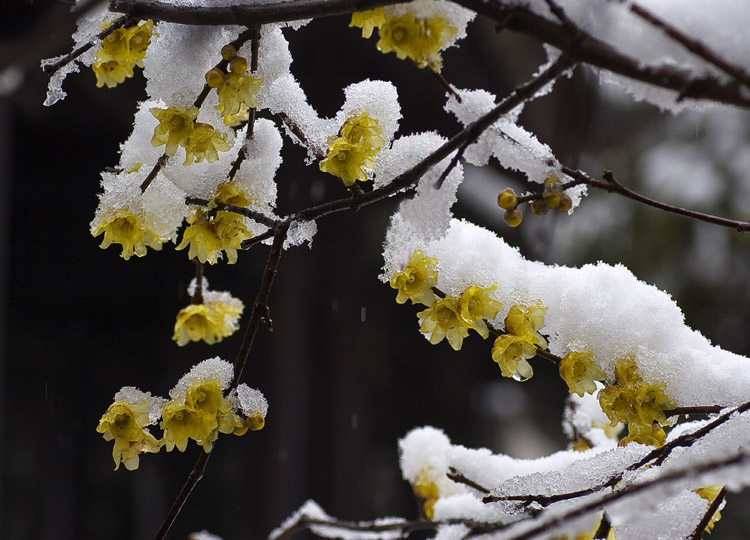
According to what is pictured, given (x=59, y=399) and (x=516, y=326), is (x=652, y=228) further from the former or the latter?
(x=516, y=326)

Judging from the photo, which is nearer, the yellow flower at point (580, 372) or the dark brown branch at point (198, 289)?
the yellow flower at point (580, 372)

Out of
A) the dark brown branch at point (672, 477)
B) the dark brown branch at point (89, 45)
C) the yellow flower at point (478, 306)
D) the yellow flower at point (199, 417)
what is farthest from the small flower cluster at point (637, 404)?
the dark brown branch at point (89, 45)

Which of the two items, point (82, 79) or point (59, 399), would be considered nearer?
point (82, 79)

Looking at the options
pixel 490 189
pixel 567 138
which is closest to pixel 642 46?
pixel 567 138

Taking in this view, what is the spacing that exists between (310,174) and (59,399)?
63.8 inches

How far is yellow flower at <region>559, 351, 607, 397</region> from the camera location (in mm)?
680

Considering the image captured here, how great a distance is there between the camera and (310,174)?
11.6 ft

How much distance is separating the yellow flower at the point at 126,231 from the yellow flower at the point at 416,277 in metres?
0.28

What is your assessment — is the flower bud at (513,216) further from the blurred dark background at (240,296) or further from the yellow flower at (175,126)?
the blurred dark background at (240,296)

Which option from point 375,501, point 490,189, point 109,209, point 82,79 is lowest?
point 375,501

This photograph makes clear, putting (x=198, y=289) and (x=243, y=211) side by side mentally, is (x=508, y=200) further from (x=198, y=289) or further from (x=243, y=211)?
(x=198, y=289)

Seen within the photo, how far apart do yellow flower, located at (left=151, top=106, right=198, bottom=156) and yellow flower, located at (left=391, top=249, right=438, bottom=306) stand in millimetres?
248

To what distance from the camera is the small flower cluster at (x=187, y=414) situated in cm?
70

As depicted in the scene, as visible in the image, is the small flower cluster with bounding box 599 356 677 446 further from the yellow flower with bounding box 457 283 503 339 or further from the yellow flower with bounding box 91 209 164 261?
the yellow flower with bounding box 91 209 164 261
